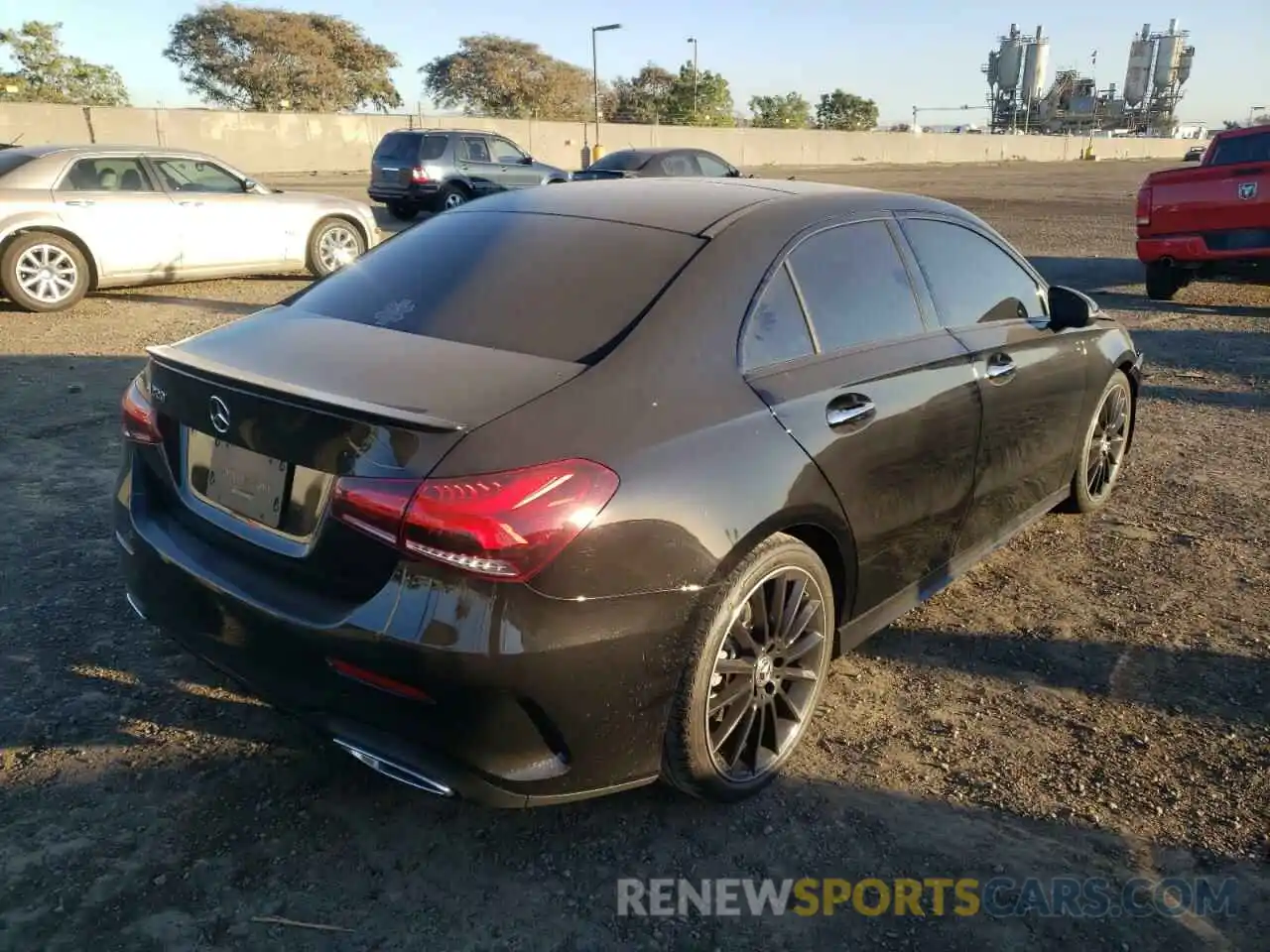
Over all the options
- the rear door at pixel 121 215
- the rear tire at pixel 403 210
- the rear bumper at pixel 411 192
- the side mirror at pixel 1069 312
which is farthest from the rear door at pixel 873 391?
the rear tire at pixel 403 210

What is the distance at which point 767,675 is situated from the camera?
2.79 meters

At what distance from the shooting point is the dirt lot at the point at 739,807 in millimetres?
2326

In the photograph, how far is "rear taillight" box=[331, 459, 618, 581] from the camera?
2.10 metres

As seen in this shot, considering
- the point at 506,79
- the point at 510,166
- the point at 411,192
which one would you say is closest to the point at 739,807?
the point at 411,192

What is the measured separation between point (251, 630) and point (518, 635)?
2.43 ft

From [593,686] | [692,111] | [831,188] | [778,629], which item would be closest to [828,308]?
[831,188]

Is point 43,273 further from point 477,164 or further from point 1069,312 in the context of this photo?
point 477,164

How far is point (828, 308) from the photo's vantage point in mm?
3027

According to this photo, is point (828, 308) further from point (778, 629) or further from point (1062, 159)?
point (1062, 159)

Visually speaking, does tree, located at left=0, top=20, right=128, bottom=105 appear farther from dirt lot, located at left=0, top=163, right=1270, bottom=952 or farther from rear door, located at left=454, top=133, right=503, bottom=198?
dirt lot, located at left=0, top=163, right=1270, bottom=952

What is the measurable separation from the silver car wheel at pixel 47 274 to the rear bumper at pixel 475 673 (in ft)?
27.5

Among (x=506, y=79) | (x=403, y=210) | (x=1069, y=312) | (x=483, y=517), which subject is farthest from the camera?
(x=506, y=79)

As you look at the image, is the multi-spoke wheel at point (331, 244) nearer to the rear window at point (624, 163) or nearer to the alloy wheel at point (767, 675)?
the rear window at point (624, 163)

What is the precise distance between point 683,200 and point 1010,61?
95575mm
